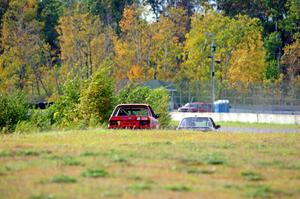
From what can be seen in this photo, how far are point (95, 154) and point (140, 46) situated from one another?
6655 centimetres

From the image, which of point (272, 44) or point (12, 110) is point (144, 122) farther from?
point (272, 44)

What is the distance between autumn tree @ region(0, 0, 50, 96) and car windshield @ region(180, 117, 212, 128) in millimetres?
37159

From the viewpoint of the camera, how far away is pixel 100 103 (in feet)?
124

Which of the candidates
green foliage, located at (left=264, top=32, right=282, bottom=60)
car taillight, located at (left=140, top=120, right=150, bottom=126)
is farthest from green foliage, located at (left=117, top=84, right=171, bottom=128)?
green foliage, located at (left=264, top=32, right=282, bottom=60)

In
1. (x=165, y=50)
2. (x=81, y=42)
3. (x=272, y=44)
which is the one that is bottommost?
(x=165, y=50)

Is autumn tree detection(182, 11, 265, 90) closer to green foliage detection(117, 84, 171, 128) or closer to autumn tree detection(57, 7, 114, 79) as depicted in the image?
autumn tree detection(57, 7, 114, 79)

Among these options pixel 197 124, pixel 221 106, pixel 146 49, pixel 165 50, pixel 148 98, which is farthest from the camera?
pixel 165 50

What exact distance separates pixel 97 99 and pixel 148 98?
7613 mm

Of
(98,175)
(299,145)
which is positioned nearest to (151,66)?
(299,145)

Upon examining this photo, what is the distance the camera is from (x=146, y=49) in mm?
83188

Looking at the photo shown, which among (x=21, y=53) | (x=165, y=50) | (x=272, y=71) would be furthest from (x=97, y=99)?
(x=272, y=71)

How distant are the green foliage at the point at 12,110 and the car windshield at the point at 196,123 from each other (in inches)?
269

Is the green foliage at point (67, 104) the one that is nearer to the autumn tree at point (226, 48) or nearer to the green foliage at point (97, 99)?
the green foliage at point (97, 99)

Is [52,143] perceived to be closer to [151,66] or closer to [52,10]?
[151,66]
